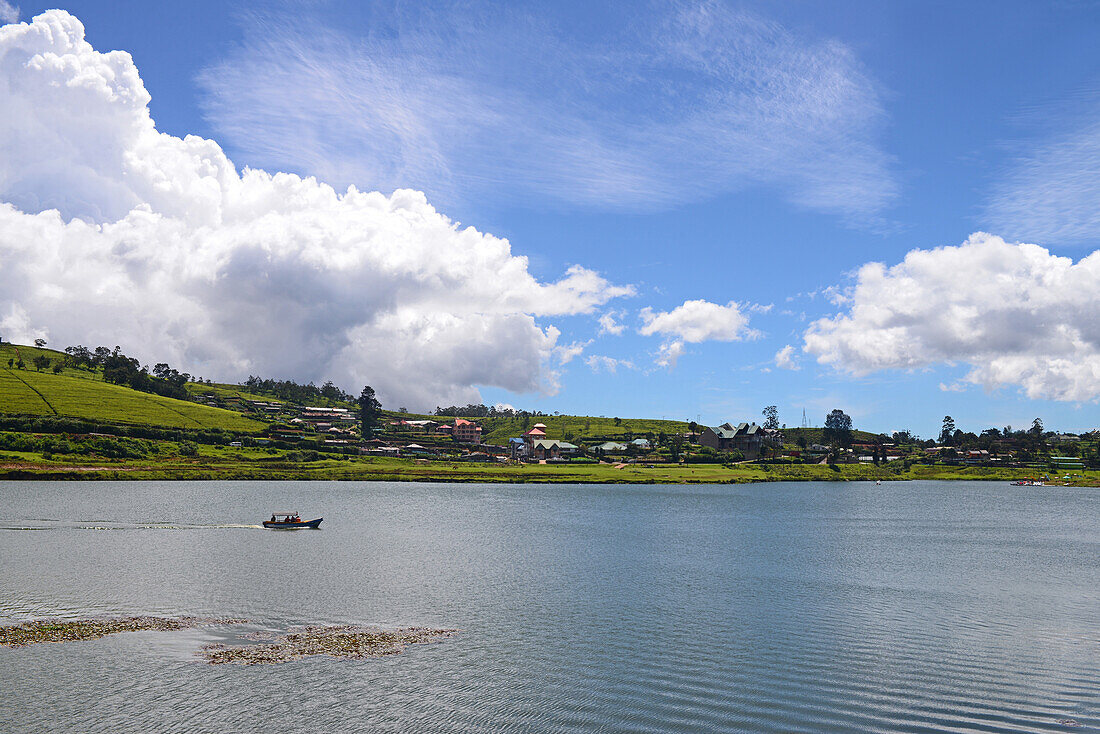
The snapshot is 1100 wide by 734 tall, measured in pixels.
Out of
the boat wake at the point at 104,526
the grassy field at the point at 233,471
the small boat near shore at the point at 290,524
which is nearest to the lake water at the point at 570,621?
the boat wake at the point at 104,526

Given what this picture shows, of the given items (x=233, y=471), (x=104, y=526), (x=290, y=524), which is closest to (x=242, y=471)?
(x=233, y=471)

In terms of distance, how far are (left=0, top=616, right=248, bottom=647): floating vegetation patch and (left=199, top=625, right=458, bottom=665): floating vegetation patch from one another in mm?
5440

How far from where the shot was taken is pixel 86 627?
39.8 m

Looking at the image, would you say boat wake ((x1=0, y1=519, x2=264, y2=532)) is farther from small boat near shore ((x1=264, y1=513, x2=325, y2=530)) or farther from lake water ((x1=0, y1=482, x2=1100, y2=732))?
small boat near shore ((x1=264, y1=513, x2=325, y2=530))

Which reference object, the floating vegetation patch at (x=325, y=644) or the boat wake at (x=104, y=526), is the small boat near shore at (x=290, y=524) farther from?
the floating vegetation patch at (x=325, y=644)

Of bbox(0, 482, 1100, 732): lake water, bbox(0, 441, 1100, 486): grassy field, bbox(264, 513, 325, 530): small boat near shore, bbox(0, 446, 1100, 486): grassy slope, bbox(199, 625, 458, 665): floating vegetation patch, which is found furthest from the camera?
bbox(0, 441, 1100, 486): grassy field

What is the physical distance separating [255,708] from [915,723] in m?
26.6

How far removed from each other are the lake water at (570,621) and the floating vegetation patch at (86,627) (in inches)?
61.7

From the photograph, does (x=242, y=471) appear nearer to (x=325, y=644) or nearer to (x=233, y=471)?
(x=233, y=471)

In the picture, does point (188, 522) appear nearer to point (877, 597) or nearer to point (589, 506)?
point (589, 506)

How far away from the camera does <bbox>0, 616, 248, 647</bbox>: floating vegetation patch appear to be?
3719 centimetres

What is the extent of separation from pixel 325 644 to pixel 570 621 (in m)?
14.9

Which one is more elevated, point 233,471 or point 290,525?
point 290,525

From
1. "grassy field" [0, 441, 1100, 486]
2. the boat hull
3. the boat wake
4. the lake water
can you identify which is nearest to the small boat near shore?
the boat hull
